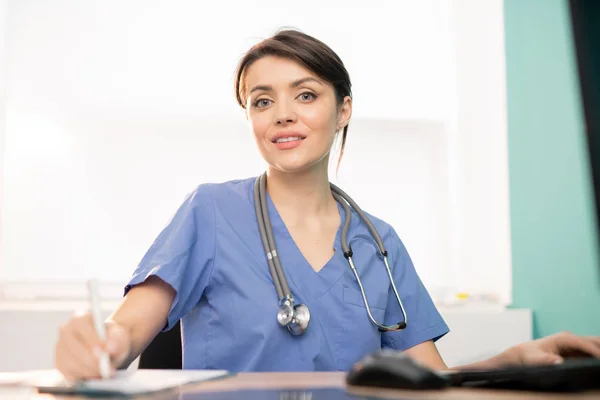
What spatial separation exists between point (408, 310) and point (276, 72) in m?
0.55

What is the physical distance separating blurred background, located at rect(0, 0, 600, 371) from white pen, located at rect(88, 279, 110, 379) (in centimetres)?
138

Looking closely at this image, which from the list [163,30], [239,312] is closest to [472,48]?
[163,30]

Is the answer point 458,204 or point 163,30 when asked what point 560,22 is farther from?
point 163,30

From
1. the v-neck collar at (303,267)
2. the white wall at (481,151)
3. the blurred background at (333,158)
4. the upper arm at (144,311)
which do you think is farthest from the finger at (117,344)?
the white wall at (481,151)

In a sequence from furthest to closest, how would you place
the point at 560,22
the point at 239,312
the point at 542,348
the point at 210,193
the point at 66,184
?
the point at 66,184, the point at 560,22, the point at 210,193, the point at 239,312, the point at 542,348

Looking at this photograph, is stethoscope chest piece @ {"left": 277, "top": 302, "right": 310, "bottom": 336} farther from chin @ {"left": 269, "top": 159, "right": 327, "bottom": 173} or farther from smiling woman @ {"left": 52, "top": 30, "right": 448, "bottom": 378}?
chin @ {"left": 269, "top": 159, "right": 327, "bottom": 173}

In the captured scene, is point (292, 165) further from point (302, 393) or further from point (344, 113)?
point (302, 393)

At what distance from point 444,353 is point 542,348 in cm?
126

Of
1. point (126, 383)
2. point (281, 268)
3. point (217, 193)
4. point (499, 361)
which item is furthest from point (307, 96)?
point (126, 383)

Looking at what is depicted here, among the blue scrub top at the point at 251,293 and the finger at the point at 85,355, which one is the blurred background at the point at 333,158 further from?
the finger at the point at 85,355

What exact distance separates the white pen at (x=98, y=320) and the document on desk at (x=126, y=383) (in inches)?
0.5

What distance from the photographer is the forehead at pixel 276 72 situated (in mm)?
1379

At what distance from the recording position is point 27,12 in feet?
7.67

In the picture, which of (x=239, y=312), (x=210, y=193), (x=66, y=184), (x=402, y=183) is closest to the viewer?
(x=239, y=312)
